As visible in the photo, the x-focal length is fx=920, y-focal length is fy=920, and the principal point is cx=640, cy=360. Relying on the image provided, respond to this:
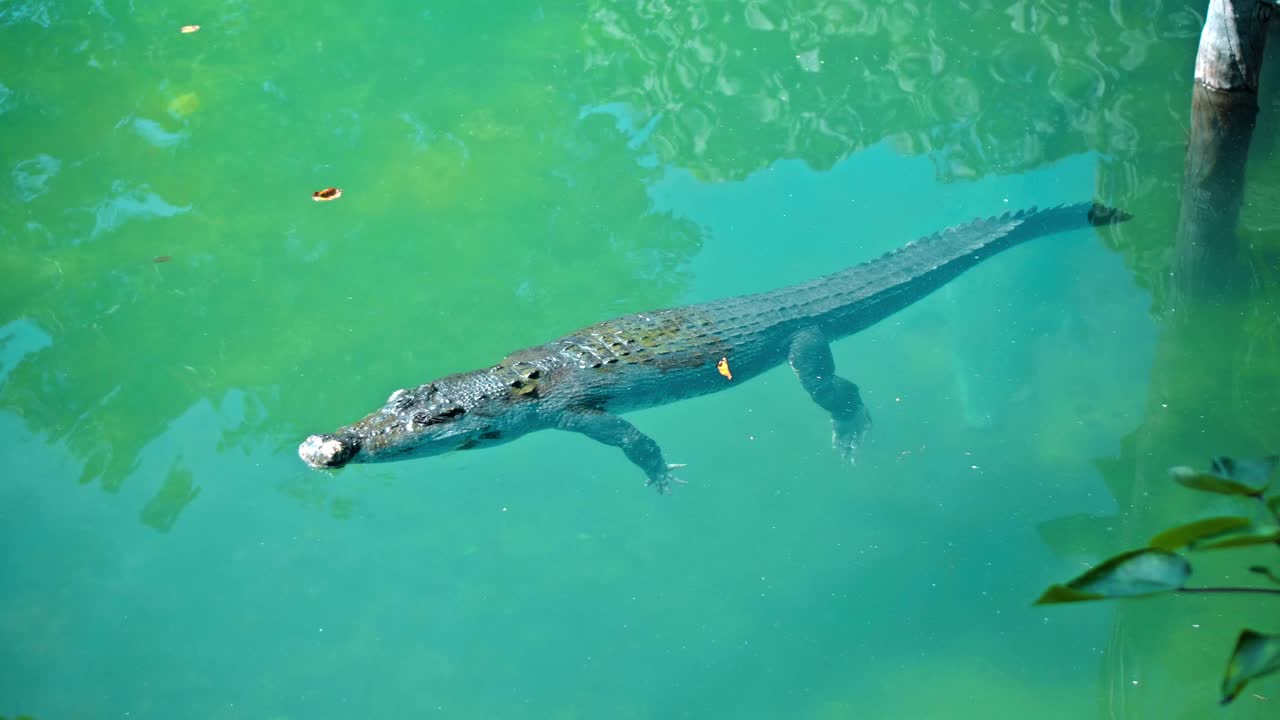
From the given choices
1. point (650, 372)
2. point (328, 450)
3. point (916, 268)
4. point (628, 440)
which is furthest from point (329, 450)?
point (916, 268)

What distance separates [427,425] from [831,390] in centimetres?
213

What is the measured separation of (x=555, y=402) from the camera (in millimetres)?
4781

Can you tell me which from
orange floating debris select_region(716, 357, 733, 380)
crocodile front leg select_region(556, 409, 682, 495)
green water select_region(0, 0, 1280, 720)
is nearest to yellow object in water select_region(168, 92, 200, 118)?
green water select_region(0, 0, 1280, 720)

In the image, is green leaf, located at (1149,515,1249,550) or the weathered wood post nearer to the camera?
green leaf, located at (1149,515,1249,550)

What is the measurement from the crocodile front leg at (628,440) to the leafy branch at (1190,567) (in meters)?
3.37

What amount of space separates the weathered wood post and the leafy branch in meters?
4.53

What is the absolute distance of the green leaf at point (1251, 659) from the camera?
116 centimetres

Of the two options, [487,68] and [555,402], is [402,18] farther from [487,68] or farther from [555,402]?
[555,402]

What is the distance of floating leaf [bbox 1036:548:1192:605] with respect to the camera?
1.28 metres

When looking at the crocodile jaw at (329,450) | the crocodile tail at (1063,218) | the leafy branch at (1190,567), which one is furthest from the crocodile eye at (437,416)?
the leafy branch at (1190,567)

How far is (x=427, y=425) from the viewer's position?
466 cm

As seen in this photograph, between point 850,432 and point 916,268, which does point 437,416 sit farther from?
point 916,268

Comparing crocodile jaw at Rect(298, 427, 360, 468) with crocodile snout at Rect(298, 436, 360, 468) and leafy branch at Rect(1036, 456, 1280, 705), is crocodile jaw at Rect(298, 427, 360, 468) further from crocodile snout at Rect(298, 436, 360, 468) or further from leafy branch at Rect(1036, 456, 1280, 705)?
leafy branch at Rect(1036, 456, 1280, 705)

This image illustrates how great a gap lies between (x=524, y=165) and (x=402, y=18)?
2.49 meters
